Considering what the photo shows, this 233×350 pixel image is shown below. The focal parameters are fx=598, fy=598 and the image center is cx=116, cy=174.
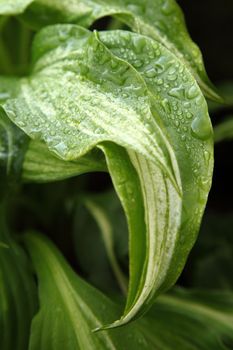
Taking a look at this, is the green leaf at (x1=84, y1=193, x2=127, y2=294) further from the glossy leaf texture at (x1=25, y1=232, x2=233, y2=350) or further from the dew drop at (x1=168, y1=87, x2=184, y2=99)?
the dew drop at (x1=168, y1=87, x2=184, y2=99)

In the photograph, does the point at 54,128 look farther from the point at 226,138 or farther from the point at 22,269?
the point at 226,138

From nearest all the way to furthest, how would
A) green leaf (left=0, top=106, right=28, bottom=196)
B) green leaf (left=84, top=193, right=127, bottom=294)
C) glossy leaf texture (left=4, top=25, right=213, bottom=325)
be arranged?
glossy leaf texture (left=4, top=25, right=213, bottom=325)
green leaf (left=0, top=106, right=28, bottom=196)
green leaf (left=84, top=193, right=127, bottom=294)

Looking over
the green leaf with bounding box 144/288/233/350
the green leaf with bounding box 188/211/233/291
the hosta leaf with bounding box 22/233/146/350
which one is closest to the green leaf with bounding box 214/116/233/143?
the green leaf with bounding box 188/211/233/291

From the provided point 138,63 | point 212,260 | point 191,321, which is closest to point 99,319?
point 191,321

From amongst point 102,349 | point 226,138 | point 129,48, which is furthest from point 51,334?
point 226,138

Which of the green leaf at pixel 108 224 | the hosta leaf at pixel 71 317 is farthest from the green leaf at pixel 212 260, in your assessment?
the hosta leaf at pixel 71 317

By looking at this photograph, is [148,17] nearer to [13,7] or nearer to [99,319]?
[13,7]
